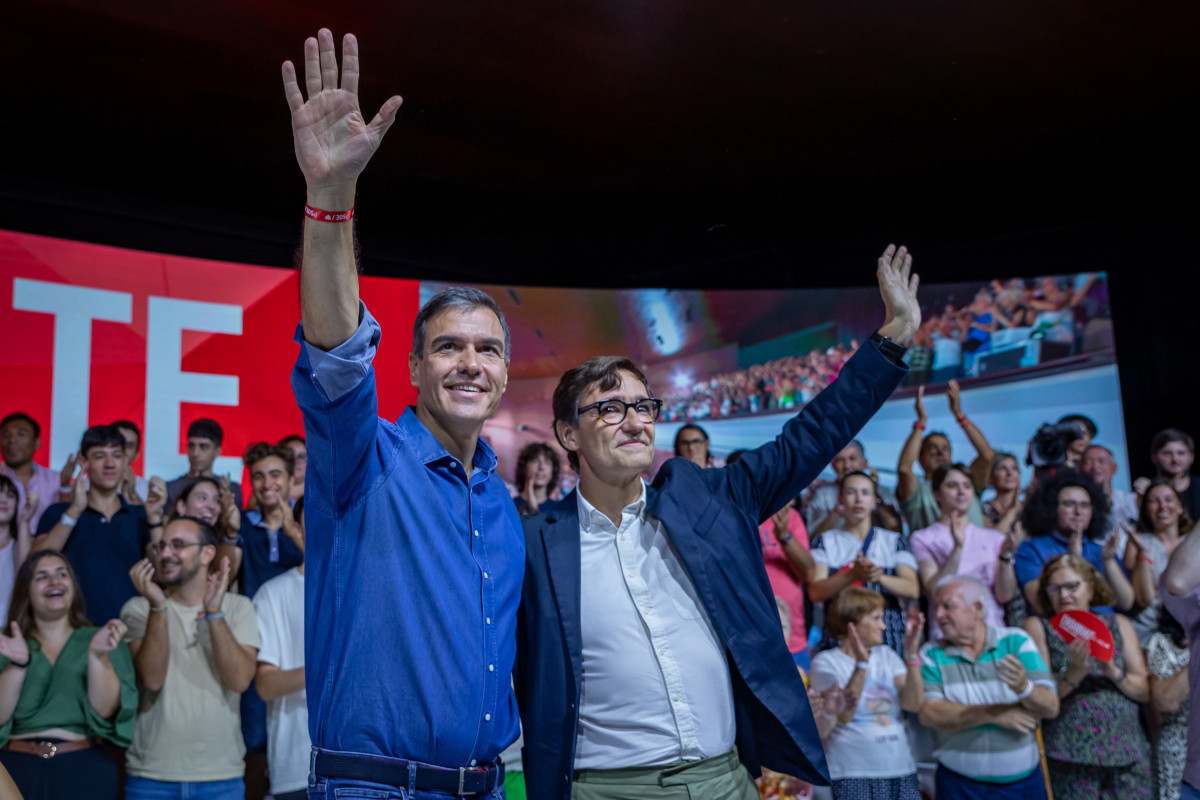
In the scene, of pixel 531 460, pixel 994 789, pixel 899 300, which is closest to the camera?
pixel 899 300

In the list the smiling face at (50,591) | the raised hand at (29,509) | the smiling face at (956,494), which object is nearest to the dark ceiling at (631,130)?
the raised hand at (29,509)

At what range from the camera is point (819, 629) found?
4625 millimetres

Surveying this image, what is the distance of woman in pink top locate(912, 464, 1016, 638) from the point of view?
467 cm

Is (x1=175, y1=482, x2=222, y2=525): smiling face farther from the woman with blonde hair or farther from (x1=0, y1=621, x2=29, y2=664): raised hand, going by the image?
the woman with blonde hair

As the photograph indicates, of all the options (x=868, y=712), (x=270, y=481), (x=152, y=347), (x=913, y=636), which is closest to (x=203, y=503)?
(x=270, y=481)

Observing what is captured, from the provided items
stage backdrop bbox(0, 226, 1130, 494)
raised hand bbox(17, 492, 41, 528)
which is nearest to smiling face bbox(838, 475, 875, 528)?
stage backdrop bbox(0, 226, 1130, 494)

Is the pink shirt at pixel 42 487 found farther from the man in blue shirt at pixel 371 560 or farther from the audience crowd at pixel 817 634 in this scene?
the man in blue shirt at pixel 371 560

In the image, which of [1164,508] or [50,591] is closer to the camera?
[50,591]

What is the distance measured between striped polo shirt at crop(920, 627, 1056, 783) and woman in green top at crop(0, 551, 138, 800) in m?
3.02

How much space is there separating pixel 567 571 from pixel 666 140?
4.76 m

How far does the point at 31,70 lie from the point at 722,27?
3608mm

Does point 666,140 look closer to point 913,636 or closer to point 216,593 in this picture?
point 913,636

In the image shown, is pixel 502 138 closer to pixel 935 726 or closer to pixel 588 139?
pixel 588 139

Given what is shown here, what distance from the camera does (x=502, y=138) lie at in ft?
20.6
